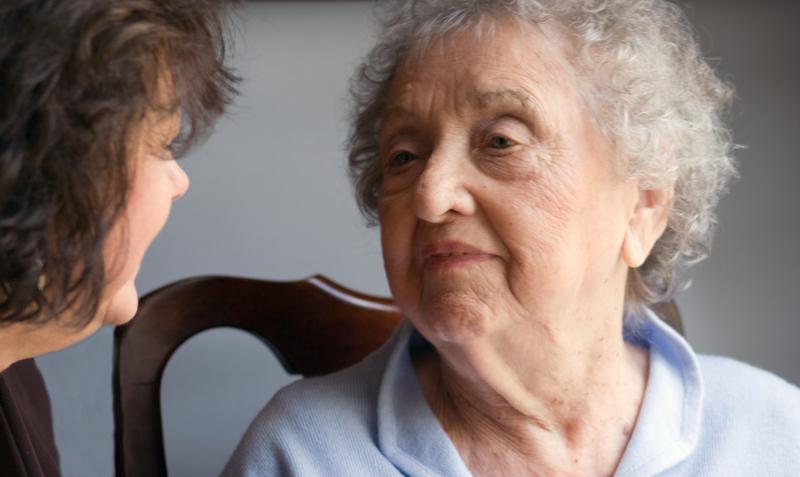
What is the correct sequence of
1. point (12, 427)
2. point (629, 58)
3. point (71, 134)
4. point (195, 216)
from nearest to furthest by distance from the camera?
point (71, 134), point (12, 427), point (629, 58), point (195, 216)

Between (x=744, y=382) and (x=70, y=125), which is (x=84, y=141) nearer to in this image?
(x=70, y=125)

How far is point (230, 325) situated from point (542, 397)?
48 centimetres

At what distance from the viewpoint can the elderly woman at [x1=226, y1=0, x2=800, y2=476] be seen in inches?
48.3

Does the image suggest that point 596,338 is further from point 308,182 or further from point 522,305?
point 308,182

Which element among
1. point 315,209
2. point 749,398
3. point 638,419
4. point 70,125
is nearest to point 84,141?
point 70,125

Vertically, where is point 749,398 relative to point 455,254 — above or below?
below

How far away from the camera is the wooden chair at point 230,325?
1.44 metres

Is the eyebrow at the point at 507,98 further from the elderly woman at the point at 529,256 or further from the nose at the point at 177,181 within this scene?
the nose at the point at 177,181

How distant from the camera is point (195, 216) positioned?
195cm

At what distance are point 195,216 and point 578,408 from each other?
2.92ft

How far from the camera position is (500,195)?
48.2 inches

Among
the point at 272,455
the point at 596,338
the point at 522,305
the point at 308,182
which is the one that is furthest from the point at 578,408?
the point at 308,182

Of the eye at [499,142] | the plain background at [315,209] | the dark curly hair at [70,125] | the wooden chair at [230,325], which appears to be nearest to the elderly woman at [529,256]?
the eye at [499,142]

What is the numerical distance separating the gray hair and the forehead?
0.01 metres
